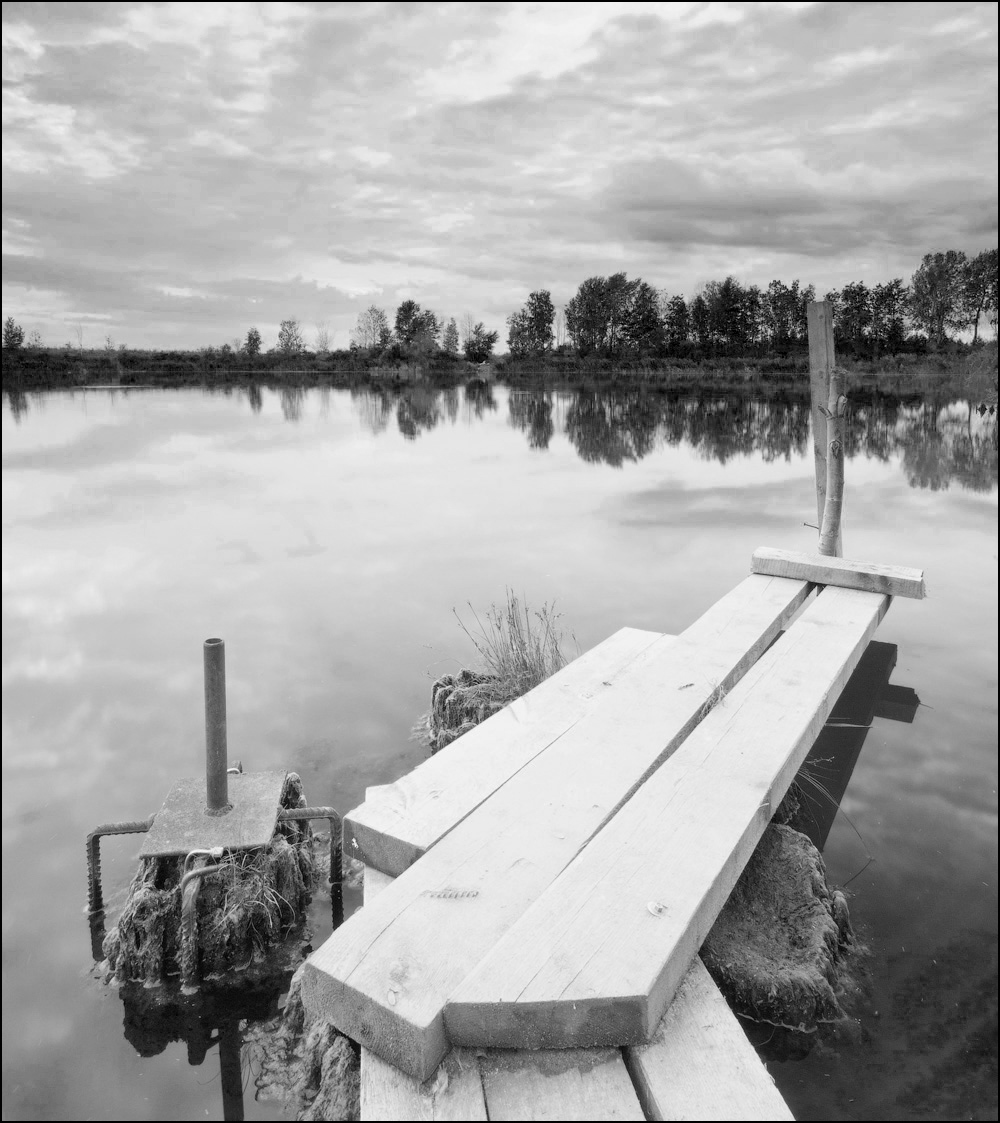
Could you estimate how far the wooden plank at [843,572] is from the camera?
4.59m

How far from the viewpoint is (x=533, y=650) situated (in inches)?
177

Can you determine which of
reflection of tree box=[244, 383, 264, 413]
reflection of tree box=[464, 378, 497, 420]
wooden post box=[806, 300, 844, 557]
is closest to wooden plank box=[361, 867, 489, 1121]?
wooden post box=[806, 300, 844, 557]

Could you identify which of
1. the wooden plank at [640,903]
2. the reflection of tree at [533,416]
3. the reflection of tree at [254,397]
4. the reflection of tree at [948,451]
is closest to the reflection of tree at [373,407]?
the reflection of tree at [254,397]

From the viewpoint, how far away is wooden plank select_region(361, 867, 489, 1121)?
144 centimetres

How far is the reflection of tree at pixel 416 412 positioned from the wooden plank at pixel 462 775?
16399 millimetres

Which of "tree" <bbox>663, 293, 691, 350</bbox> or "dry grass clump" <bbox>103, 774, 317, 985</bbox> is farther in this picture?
"tree" <bbox>663, 293, 691, 350</bbox>

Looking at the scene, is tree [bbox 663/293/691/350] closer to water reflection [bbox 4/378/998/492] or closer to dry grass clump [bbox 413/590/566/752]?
A: water reflection [bbox 4/378/998/492]

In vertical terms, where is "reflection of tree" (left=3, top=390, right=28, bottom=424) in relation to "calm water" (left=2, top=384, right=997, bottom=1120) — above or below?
above

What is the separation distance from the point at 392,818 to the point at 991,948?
6.10 ft

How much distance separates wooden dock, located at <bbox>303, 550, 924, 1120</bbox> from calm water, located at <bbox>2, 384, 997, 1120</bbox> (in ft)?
2.17

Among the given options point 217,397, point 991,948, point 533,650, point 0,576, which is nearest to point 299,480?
point 0,576

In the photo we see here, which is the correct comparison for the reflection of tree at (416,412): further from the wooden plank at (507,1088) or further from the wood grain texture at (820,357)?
the wooden plank at (507,1088)

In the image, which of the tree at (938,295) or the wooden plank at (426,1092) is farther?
the tree at (938,295)

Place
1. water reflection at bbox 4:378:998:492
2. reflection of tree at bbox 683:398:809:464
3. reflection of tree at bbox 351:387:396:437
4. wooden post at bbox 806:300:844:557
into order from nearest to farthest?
wooden post at bbox 806:300:844:557, water reflection at bbox 4:378:998:492, reflection of tree at bbox 683:398:809:464, reflection of tree at bbox 351:387:396:437
